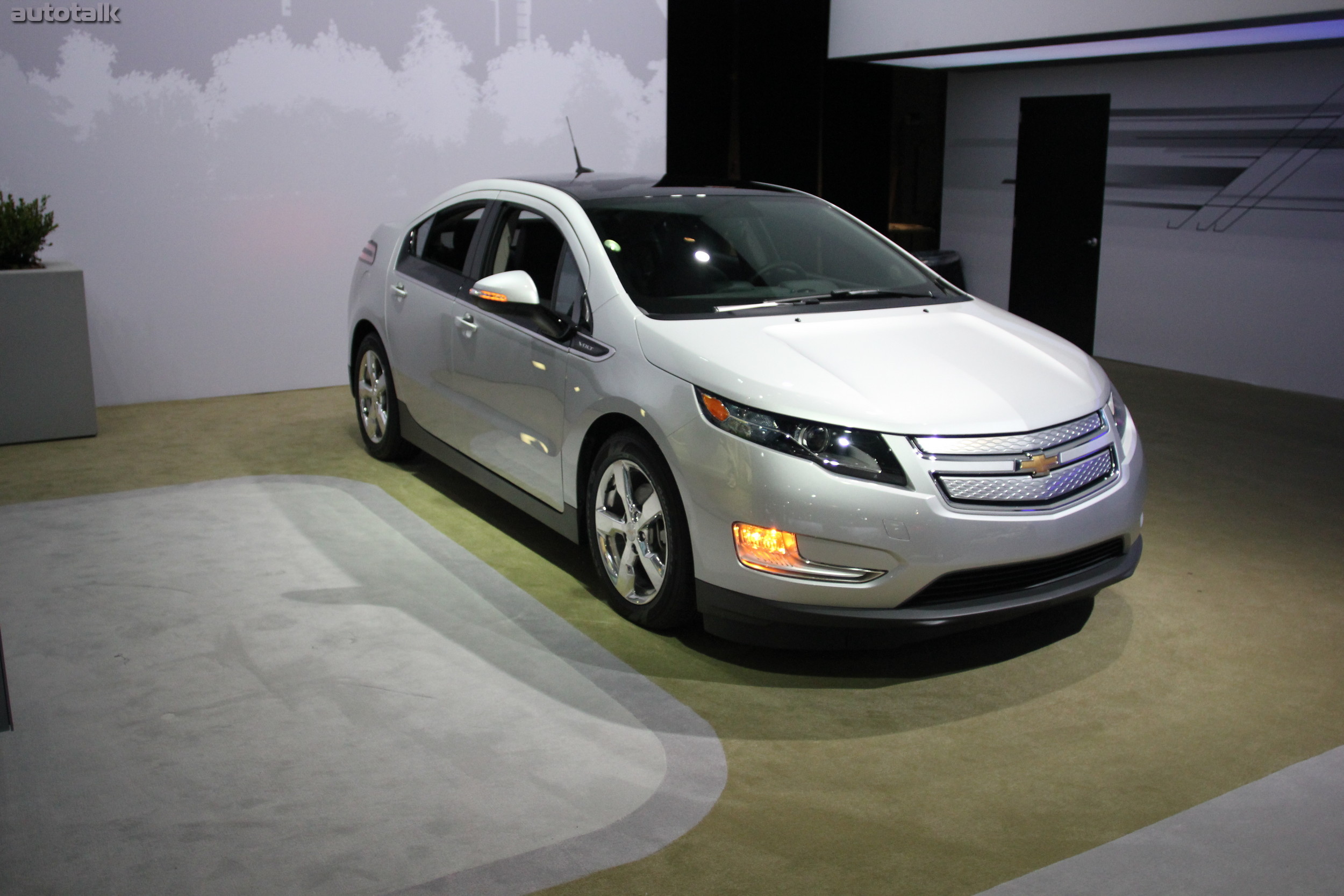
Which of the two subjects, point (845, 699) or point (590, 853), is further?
point (845, 699)

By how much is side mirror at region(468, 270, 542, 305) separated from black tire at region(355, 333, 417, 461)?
150 cm

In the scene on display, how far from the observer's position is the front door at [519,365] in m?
4.30

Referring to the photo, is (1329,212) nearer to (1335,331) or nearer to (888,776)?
(1335,331)

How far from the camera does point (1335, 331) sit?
8.09 metres

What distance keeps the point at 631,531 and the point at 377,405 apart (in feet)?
8.11

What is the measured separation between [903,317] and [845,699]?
137cm

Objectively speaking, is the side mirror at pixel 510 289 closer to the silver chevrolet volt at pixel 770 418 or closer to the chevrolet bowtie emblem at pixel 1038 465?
the silver chevrolet volt at pixel 770 418

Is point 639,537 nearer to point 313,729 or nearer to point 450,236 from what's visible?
point 313,729

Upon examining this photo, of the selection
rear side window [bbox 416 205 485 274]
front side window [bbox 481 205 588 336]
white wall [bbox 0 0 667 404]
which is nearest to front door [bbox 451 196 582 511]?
front side window [bbox 481 205 588 336]

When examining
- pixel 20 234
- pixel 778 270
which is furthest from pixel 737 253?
pixel 20 234

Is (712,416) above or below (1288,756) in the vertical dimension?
above

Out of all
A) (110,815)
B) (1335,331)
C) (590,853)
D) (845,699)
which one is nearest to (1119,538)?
(845,699)

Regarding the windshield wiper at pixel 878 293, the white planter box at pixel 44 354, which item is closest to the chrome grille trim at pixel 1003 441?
the windshield wiper at pixel 878 293

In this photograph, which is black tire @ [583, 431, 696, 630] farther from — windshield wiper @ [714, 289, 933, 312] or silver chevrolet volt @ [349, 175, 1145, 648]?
windshield wiper @ [714, 289, 933, 312]
